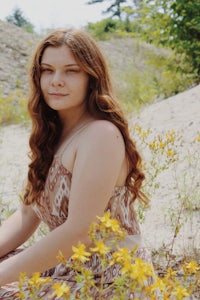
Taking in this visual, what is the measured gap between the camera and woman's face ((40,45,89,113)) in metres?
1.83

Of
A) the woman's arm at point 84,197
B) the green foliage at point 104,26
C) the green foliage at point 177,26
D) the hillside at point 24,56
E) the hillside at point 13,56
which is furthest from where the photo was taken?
the green foliage at point 104,26

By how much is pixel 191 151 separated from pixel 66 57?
8.65ft

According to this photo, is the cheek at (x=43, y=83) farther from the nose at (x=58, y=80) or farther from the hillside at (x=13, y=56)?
the hillside at (x=13, y=56)

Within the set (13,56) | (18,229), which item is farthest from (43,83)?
(13,56)

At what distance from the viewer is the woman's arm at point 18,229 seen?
2107 millimetres

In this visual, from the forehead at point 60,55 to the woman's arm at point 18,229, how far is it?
0.63 metres

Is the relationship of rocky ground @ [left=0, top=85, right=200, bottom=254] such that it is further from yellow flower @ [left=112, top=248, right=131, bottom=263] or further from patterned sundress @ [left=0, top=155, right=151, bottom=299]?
yellow flower @ [left=112, top=248, right=131, bottom=263]

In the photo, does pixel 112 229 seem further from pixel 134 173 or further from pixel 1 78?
pixel 1 78

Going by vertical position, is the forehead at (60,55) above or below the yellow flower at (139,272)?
above

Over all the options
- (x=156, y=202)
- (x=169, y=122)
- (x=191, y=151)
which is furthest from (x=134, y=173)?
(x=169, y=122)

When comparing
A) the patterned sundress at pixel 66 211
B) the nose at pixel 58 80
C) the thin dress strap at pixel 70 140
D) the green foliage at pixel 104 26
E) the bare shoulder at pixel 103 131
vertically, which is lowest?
the green foliage at pixel 104 26

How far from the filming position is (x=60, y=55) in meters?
1.83

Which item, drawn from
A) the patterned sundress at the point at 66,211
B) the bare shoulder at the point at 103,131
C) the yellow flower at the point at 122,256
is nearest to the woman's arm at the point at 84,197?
the bare shoulder at the point at 103,131

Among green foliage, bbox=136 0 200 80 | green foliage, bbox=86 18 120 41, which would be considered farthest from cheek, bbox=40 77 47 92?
green foliage, bbox=86 18 120 41
